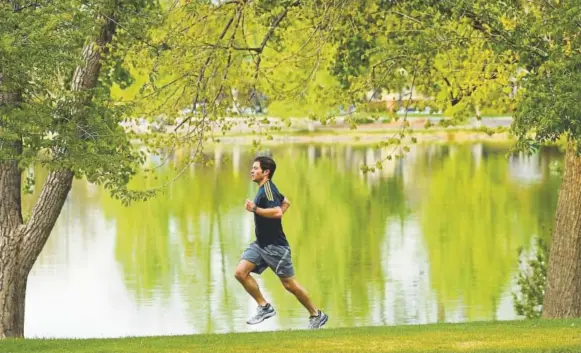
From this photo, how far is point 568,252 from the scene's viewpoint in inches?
677

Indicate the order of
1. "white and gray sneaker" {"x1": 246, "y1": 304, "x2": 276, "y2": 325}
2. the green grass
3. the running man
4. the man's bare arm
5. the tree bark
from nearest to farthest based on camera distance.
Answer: the green grass → the man's bare arm → the running man → "white and gray sneaker" {"x1": 246, "y1": 304, "x2": 276, "y2": 325} → the tree bark

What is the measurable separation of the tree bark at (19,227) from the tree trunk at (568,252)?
6565 mm

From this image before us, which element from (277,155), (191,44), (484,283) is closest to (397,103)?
(191,44)

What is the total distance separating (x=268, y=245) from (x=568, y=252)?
603 cm

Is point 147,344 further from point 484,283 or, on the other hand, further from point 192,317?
point 484,283

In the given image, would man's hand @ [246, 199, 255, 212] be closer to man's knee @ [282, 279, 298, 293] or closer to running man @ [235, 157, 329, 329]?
running man @ [235, 157, 329, 329]

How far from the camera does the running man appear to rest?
12.4 metres

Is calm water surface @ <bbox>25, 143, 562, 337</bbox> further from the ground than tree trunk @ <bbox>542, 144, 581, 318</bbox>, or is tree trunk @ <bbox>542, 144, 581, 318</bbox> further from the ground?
tree trunk @ <bbox>542, 144, 581, 318</bbox>

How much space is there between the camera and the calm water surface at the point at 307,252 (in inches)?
999

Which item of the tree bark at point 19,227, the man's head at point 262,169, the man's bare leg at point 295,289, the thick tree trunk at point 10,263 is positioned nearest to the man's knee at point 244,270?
the man's bare leg at point 295,289

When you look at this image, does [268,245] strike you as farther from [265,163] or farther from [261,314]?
[265,163]

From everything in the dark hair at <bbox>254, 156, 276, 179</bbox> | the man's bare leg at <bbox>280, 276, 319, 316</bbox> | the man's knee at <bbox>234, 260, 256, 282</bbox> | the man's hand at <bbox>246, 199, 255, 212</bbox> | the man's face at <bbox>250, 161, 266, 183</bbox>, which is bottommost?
the man's bare leg at <bbox>280, 276, 319, 316</bbox>

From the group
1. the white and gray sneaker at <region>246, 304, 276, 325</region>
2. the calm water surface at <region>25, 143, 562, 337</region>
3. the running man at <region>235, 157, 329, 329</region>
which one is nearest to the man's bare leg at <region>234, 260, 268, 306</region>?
the running man at <region>235, 157, 329, 329</region>

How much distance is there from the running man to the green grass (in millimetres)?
828
